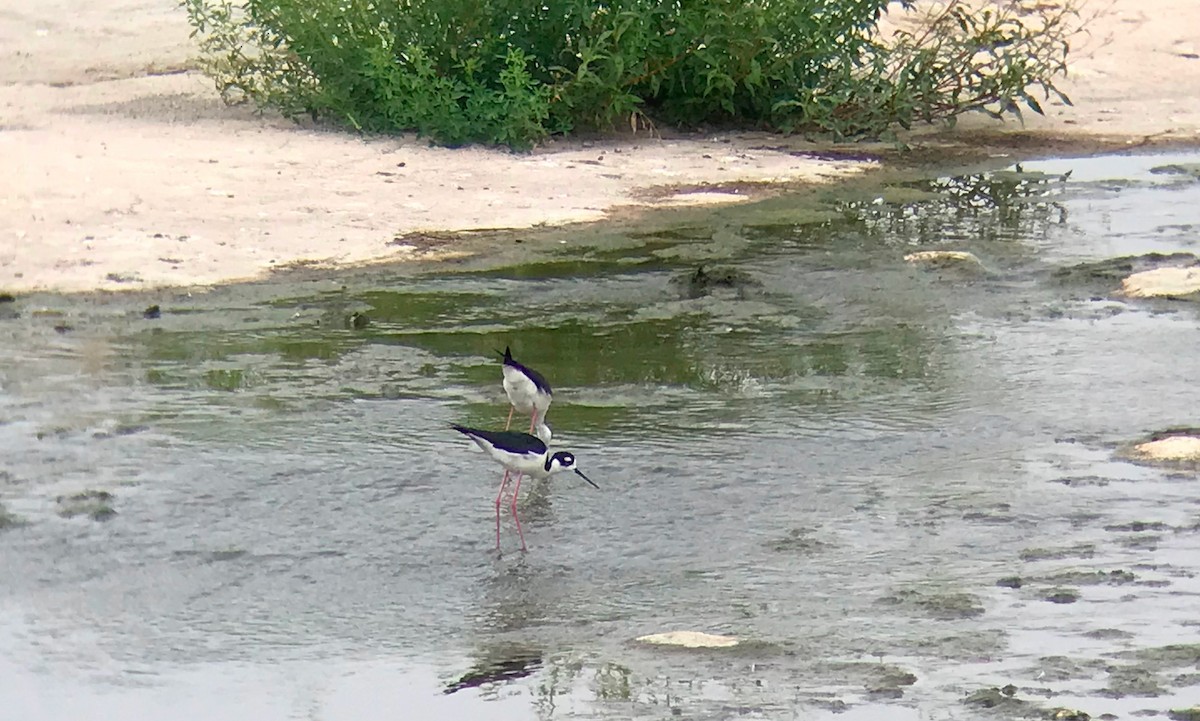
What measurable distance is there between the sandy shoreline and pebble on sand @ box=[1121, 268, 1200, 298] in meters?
3.43

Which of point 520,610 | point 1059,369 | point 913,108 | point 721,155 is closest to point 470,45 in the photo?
point 721,155

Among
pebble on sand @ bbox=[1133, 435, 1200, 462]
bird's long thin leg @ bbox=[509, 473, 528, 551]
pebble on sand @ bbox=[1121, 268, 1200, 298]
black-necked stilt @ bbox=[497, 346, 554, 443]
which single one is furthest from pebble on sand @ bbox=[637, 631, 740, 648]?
pebble on sand @ bbox=[1121, 268, 1200, 298]

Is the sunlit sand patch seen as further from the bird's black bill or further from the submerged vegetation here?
the bird's black bill

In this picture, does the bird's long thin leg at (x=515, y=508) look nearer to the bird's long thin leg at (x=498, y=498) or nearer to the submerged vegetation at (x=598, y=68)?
the bird's long thin leg at (x=498, y=498)

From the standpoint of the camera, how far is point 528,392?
707 cm

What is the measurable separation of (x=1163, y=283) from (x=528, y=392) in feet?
14.3

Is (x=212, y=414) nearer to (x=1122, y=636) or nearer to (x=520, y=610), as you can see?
(x=520, y=610)

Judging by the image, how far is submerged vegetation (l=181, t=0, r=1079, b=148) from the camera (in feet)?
45.9

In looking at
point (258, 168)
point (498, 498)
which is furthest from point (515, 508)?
point (258, 168)

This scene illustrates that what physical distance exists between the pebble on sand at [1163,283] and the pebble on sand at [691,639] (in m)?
5.25

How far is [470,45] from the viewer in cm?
1435

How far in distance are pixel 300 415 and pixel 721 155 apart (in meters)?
7.09

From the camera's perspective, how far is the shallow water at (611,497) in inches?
200

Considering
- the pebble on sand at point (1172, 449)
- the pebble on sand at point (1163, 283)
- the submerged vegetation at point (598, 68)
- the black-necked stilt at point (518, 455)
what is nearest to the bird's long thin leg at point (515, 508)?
the black-necked stilt at point (518, 455)
